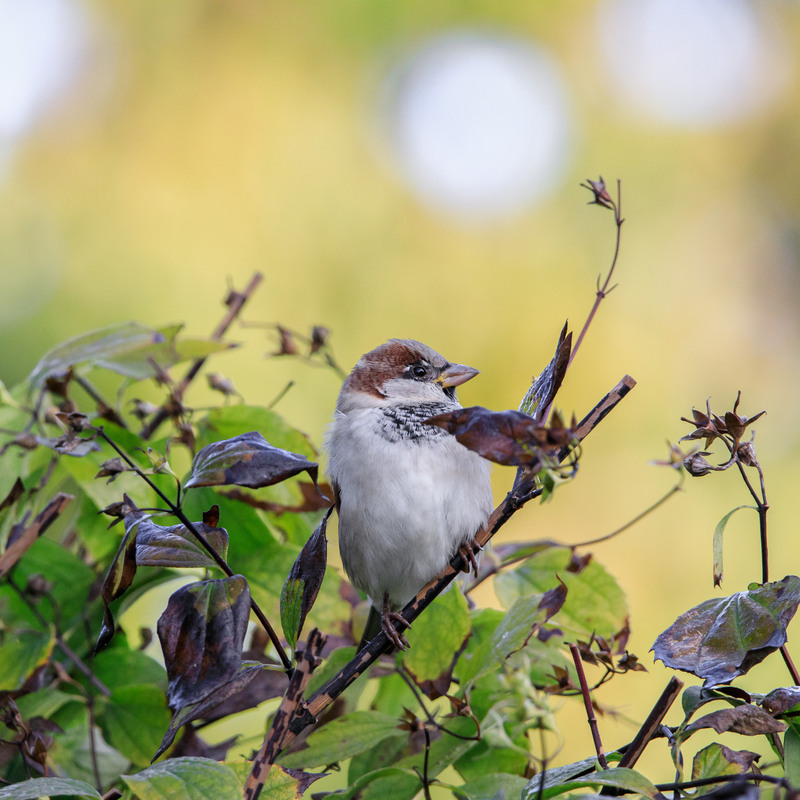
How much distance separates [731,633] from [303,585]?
1.26ft

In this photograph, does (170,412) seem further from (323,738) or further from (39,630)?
(323,738)

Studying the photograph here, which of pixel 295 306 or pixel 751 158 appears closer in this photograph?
pixel 295 306

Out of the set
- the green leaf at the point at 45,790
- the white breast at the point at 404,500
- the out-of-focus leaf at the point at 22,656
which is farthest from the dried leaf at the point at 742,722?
the white breast at the point at 404,500

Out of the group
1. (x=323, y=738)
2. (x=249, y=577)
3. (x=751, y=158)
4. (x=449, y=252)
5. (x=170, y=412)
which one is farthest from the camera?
(x=751, y=158)

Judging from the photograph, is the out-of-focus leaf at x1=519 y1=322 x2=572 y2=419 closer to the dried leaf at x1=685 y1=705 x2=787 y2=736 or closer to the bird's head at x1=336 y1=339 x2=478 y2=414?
the dried leaf at x1=685 y1=705 x2=787 y2=736

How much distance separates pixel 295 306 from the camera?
4.01 m

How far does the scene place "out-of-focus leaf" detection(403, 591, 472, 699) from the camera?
1.08 m

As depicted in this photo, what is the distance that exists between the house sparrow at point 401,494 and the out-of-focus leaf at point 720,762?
0.84 m

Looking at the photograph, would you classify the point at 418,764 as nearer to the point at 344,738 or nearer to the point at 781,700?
the point at 344,738

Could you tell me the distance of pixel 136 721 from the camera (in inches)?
44.1

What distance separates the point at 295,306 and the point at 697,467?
3.28 m

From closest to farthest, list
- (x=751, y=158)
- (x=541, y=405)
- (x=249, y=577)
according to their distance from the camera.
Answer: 1. (x=541, y=405)
2. (x=249, y=577)
3. (x=751, y=158)

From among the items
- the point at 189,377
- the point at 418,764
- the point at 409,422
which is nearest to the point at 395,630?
the point at 418,764

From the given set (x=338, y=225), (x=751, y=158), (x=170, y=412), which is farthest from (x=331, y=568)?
(x=751, y=158)
